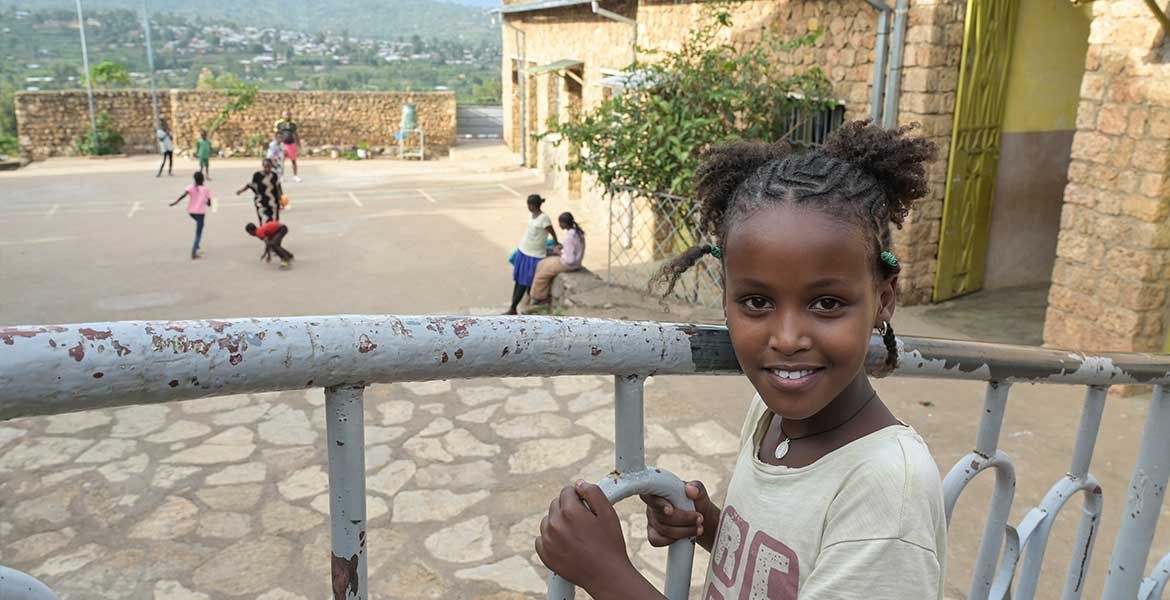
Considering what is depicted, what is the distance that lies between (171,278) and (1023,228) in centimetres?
884

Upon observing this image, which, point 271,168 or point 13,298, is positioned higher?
point 271,168

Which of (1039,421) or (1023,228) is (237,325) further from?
(1023,228)

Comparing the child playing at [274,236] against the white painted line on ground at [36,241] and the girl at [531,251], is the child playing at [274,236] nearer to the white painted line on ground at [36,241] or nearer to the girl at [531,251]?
the girl at [531,251]

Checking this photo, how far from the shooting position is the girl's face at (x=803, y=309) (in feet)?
3.29

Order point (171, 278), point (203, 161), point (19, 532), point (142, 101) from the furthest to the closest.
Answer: point (142, 101), point (203, 161), point (171, 278), point (19, 532)

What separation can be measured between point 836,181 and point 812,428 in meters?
0.32

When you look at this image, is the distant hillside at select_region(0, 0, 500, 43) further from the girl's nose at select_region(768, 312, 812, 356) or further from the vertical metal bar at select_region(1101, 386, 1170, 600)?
the girl's nose at select_region(768, 312, 812, 356)

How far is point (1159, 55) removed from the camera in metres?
4.92

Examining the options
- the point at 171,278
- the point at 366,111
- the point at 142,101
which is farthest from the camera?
the point at 366,111

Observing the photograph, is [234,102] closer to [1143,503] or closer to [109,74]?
[109,74]

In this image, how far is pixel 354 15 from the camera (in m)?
162

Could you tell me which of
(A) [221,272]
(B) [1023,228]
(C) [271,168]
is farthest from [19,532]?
(B) [1023,228]

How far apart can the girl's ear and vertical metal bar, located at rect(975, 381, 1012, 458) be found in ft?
0.98

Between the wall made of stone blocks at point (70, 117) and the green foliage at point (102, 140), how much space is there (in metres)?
0.12
